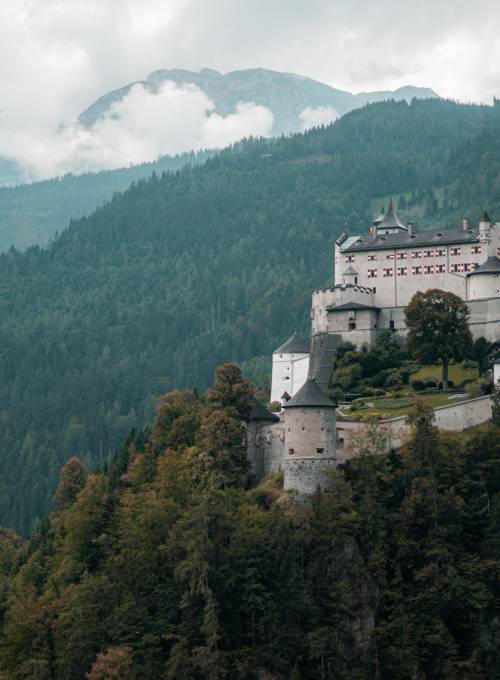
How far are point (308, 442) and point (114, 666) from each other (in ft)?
64.9

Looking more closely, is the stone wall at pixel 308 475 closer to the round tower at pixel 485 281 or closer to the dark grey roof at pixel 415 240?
the round tower at pixel 485 281

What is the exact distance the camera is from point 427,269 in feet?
395

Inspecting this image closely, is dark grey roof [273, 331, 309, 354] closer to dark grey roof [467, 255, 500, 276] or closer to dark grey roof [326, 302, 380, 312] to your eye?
dark grey roof [326, 302, 380, 312]

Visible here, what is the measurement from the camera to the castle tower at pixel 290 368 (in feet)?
→ 387

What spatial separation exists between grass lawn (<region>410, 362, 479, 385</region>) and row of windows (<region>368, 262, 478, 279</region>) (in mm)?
11409

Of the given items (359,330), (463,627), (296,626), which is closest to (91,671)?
(296,626)

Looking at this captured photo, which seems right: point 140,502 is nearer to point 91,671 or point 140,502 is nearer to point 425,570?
point 91,671

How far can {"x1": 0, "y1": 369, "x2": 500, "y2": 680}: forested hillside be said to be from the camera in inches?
3113

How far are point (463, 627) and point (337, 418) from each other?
20.2 metres

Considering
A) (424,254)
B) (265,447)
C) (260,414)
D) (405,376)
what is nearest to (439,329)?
(405,376)

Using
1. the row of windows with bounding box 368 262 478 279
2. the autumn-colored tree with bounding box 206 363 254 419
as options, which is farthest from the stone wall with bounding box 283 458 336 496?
the row of windows with bounding box 368 262 478 279

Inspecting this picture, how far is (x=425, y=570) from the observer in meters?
80.9

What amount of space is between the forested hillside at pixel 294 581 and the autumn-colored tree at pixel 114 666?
10 centimetres

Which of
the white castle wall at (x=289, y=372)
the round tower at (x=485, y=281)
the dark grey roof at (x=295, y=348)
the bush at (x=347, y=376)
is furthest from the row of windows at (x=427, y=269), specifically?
the bush at (x=347, y=376)
